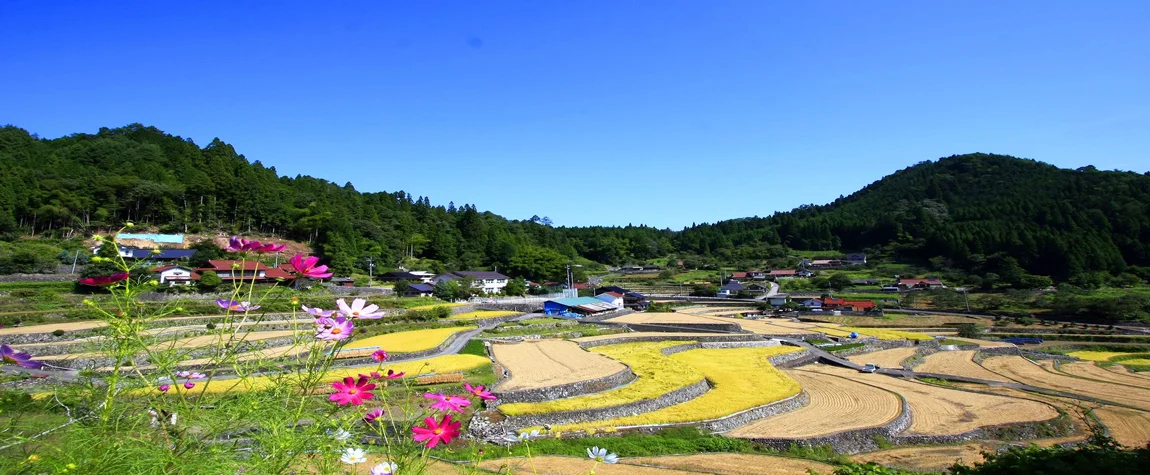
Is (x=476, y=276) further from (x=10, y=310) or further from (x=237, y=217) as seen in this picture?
(x=10, y=310)

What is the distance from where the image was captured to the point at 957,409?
19.2 meters

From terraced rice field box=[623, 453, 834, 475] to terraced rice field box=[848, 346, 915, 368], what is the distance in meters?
18.5

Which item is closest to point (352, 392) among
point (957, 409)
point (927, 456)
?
point (927, 456)

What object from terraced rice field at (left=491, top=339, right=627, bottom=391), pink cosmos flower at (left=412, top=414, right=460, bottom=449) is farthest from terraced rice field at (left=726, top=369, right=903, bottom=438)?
pink cosmos flower at (left=412, top=414, right=460, bottom=449)

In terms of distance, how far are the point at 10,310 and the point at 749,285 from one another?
71.7m

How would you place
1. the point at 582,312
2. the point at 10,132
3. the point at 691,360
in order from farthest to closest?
the point at 10,132
the point at 582,312
the point at 691,360

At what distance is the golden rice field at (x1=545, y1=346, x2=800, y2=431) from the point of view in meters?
16.5

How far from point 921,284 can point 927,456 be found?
220 feet

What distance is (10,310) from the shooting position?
28.1m

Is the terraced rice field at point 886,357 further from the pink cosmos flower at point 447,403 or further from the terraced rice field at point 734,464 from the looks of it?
the pink cosmos flower at point 447,403

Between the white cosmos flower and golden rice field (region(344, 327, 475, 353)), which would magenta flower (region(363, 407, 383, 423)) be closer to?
the white cosmos flower

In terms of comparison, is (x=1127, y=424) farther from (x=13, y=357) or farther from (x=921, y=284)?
(x=921, y=284)

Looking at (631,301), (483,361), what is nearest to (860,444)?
(483,361)

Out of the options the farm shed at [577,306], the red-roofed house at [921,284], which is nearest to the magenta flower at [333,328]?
the farm shed at [577,306]
